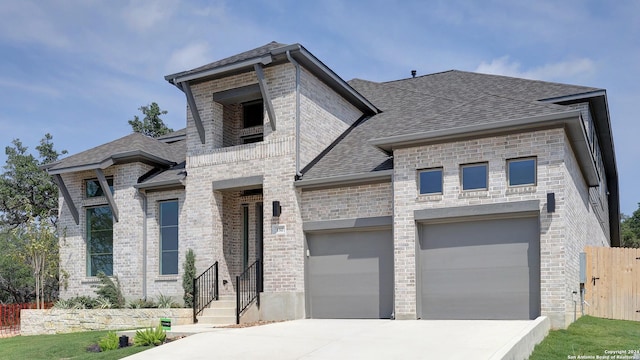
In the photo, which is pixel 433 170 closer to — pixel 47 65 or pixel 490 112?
pixel 490 112

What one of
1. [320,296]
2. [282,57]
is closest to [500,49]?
[282,57]

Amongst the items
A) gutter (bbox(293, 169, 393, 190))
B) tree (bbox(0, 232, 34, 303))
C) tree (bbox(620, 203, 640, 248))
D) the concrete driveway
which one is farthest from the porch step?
tree (bbox(620, 203, 640, 248))

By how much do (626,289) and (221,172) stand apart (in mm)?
10898

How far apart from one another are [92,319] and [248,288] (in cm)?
474

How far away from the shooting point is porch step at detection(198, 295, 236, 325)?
1638cm

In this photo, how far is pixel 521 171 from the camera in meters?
13.4

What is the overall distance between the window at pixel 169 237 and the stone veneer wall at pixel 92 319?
2038mm

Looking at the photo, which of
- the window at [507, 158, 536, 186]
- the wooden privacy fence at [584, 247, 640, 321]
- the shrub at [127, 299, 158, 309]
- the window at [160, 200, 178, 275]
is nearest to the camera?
the window at [507, 158, 536, 186]

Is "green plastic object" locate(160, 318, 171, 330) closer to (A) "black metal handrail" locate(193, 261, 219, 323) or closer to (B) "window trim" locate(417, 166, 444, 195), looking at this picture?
(A) "black metal handrail" locate(193, 261, 219, 323)

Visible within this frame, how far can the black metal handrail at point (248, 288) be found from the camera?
16.1 metres

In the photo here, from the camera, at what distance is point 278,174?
16641mm

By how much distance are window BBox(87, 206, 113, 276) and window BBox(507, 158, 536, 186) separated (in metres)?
13.0

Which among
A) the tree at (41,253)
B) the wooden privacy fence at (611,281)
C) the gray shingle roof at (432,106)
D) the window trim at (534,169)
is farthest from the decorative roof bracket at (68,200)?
the wooden privacy fence at (611,281)

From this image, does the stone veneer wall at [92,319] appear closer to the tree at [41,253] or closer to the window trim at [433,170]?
the tree at [41,253]
